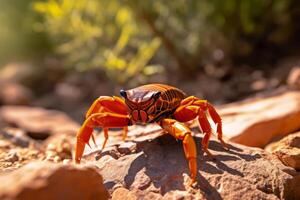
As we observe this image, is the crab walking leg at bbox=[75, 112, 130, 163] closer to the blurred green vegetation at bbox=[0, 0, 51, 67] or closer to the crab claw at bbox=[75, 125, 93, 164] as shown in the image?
the crab claw at bbox=[75, 125, 93, 164]

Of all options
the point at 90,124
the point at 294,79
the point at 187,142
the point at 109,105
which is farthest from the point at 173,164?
the point at 294,79

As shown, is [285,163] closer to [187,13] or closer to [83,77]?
[187,13]

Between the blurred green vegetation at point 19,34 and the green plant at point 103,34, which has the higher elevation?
the blurred green vegetation at point 19,34

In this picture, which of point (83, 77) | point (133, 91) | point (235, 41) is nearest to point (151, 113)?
point (133, 91)

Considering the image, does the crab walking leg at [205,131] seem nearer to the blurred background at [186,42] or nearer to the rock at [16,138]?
the rock at [16,138]

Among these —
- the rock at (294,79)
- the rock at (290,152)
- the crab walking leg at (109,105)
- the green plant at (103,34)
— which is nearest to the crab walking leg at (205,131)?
the rock at (290,152)

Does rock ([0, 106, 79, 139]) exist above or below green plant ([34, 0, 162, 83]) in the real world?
below

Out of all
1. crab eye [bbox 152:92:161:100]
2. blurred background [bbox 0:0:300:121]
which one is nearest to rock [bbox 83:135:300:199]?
crab eye [bbox 152:92:161:100]
